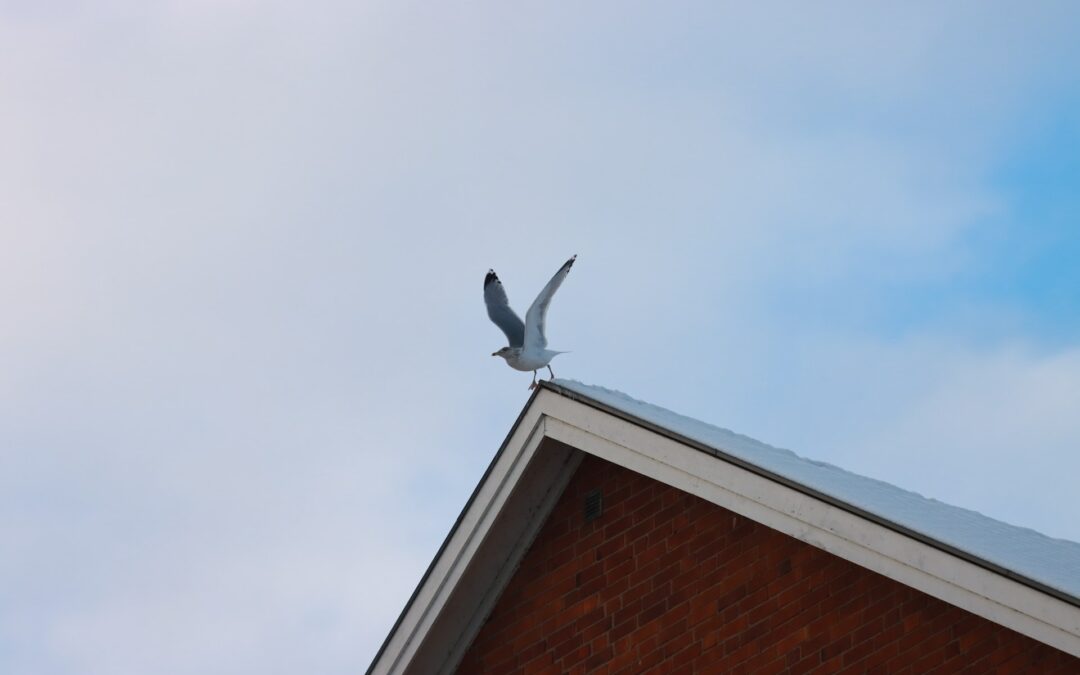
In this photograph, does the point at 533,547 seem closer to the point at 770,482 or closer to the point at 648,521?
the point at 648,521

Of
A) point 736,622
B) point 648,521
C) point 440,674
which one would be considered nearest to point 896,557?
point 736,622

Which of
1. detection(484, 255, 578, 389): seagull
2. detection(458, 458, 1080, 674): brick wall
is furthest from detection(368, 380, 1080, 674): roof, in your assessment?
detection(484, 255, 578, 389): seagull

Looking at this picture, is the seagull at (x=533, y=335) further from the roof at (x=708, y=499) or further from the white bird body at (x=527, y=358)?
the roof at (x=708, y=499)

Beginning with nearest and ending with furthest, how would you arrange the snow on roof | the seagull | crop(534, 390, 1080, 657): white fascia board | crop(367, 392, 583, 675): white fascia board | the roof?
crop(534, 390, 1080, 657): white fascia board < the roof < the snow on roof < crop(367, 392, 583, 675): white fascia board < the seagull

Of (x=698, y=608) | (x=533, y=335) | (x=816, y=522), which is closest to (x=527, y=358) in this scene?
(x=533, y=335)

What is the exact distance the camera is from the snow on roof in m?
9.36

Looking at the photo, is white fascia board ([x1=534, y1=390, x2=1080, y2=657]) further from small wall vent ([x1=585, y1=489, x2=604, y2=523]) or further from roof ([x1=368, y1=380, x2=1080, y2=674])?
small wall vent ([x1=585, y1=489, x2=604, y2=523])

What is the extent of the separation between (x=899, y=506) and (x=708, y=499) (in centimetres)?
136

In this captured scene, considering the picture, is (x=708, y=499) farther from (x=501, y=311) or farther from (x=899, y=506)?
(x=501, y=311)

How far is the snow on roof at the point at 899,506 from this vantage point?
9.36m

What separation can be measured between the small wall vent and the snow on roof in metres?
0.56

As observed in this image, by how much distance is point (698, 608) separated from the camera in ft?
34.6

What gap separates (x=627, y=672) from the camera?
1075 cm

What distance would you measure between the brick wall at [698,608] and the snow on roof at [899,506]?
0.37 metres
